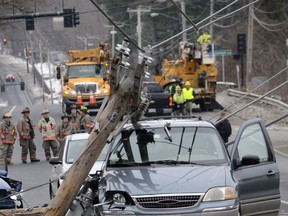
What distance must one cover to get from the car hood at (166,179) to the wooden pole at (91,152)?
0.33m

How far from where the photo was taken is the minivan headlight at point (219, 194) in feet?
39.2

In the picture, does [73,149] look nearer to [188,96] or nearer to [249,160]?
[249,160]

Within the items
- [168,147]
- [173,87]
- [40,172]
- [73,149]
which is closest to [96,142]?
[168,147]

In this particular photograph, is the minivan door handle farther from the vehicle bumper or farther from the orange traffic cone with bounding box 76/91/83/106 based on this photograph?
the orange traffic cone with bounding box 76/91/83/106

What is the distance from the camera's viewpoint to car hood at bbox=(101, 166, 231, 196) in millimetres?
12016

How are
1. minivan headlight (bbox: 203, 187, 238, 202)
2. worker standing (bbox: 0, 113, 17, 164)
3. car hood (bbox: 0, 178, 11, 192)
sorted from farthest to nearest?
worker standing (bbox: 0, 113, 17, 164) → car hood (bbox: 0, 178, 11, 192) → minivan headlight (bbox: 203, 187, 238, 202)

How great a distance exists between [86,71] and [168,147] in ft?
107

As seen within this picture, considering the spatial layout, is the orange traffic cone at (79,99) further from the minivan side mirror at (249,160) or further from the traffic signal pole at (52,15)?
the minivan side mirror at (249,160)

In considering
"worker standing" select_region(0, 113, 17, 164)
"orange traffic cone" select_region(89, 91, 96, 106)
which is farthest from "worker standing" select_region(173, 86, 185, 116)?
"worker standing" select_region(0, 113, 17, 164)

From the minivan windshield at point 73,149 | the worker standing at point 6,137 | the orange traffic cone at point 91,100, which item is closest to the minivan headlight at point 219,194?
the minivan windshield at point 73,149

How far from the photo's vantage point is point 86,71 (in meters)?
45.6

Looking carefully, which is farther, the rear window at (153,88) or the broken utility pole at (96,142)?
the rear window at (153,88)

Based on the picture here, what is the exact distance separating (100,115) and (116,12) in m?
76.6

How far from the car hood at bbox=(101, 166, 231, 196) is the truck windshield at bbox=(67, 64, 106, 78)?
3265cm
